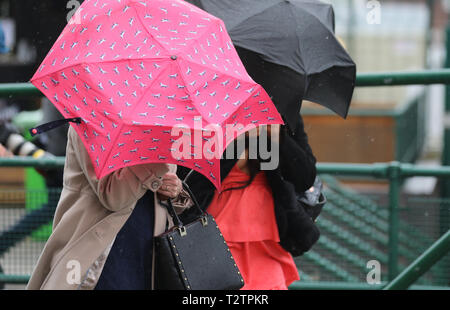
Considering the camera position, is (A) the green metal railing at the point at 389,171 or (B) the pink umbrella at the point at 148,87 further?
(A) the green metal railing at the point at 389,171

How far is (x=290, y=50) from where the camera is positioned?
10.4 feet

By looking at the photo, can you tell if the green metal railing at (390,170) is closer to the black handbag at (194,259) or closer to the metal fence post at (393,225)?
the metal fence post at (393,225)

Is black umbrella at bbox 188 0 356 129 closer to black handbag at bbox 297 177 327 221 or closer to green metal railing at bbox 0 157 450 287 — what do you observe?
black handbag at bbox 297 177 327 221

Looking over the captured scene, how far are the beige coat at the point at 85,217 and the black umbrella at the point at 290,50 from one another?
63 cm

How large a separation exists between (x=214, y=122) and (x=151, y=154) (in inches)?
9.7

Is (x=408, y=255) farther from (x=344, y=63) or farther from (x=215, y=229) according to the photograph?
(x=215, y=229)

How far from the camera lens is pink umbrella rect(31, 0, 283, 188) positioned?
250 centimetres

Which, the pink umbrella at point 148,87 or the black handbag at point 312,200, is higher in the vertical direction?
the pink umbrella at point 148,87

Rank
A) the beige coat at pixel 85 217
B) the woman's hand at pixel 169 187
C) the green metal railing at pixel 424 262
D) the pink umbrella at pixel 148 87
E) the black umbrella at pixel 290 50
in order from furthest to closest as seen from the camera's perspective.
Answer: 1. the green metal railing at pixel 424 262
2. the black umbrella at pixel 290 50
3. the woman's hand at pixel 169 187
4. the beige coat at pixel 85 217
5. the pink umbrella at pixel 148 87

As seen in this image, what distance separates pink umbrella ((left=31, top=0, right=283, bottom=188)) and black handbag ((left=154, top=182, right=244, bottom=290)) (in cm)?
26

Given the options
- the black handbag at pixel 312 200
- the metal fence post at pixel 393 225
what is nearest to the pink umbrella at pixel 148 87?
the black handbag at pixel 312 200

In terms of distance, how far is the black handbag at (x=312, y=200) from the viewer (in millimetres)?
3494

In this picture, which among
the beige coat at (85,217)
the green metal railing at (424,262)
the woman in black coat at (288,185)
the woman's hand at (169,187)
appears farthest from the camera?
the green metal railing at (424,262)

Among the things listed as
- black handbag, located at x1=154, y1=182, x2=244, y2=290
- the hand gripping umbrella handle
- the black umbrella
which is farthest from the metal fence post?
the hand gripping umbrella handle
